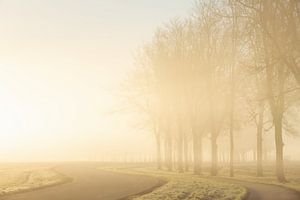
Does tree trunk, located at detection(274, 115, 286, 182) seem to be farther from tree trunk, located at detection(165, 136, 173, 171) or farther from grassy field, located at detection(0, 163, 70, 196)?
tree trunk, located at detection(165, 136, 173, 171)

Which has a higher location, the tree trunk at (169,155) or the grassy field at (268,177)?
the tree trunk at (169,155)

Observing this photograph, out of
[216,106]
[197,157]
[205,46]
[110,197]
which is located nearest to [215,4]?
[205,46]

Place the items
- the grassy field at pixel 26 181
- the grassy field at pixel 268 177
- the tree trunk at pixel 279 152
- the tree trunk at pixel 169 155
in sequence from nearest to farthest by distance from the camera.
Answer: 1. the grassy field at pixel 26 181
2. the grassy field at pixel 268 177
3. the tree trunk at pixel 279 152
4. the tree trunk at pixel 169 155

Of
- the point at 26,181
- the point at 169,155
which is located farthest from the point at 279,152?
the point at 169,155

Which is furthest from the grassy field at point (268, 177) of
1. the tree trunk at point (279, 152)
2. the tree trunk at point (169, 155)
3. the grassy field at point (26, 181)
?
the grassy field at point (26, 181)

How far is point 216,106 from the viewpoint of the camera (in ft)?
175

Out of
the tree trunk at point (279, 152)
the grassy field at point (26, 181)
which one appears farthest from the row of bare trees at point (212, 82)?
the grassy field at point (26, 181)

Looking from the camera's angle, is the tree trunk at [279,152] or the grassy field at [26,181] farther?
the tree trunk at [279,152]

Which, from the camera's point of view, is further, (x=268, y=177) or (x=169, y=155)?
(x=169, y=155)

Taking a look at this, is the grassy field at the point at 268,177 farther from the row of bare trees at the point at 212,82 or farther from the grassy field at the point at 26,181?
the grassy field at the point at 26,181

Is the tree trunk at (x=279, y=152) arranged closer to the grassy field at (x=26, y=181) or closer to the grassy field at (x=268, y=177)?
the grassy field at (x=268, y=177)

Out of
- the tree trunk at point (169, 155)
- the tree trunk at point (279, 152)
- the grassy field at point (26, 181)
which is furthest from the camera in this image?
the tree trunk at point (169, 155)

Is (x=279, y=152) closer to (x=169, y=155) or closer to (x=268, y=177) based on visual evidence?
(x=268, y=177)

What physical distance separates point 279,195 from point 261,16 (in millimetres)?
11370
